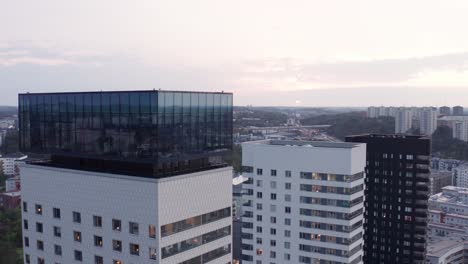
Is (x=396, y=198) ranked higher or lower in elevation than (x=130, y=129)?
lower

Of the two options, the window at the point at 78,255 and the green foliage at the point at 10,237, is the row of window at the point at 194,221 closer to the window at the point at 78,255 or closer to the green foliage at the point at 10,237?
the window at the point at 78,255

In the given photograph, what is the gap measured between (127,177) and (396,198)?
8426 cm

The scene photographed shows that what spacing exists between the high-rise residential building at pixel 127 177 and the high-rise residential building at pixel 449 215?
139 m

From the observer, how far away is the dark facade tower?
4107 inches

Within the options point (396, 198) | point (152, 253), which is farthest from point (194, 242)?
point (396, 198)

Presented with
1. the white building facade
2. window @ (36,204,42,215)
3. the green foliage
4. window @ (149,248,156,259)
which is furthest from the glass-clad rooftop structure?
the green foliage

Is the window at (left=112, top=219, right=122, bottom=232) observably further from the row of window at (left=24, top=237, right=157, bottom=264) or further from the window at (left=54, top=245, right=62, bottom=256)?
the window at (left=54, top=245, right=62, bottom=256)

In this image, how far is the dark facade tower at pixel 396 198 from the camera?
342 ft

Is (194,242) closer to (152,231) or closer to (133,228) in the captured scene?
(152,231)

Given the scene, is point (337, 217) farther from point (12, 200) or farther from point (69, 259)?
point (12, 200)

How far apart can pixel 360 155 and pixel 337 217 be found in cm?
1069

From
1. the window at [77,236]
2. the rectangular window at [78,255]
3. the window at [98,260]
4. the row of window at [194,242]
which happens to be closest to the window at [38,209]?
the window at [77,236]

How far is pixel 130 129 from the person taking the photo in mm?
35625

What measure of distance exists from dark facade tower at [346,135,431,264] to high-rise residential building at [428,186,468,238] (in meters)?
59.2
